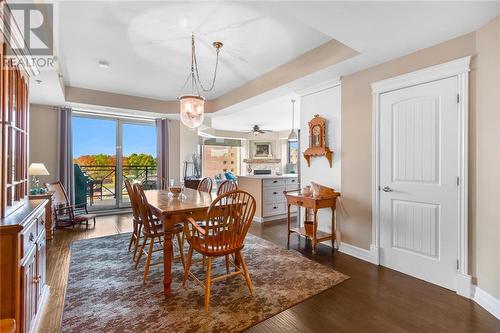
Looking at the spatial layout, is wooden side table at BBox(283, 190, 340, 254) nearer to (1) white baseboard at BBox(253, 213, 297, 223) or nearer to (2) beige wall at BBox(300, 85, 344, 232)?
(2) beige wall at BBox(300, 85, 344, 232)

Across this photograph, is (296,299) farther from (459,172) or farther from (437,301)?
(459,172)

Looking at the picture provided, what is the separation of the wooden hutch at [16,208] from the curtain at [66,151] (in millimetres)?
3280

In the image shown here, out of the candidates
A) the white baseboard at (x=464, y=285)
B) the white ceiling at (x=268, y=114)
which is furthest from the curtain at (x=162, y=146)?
the white baseboard at (x=464, y=285)

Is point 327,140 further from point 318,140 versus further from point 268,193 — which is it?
point 268,193

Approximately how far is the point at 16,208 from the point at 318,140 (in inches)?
131

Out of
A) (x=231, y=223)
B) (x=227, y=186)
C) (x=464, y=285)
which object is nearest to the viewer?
(x=231, y=223)

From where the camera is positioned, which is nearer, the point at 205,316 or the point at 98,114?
the point at 205,316

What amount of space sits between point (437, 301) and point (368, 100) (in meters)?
2.16

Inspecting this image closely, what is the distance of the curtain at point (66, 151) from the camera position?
5.07m

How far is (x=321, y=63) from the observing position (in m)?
3.12

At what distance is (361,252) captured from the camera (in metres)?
3.17

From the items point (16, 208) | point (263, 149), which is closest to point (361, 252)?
point (16, 208)

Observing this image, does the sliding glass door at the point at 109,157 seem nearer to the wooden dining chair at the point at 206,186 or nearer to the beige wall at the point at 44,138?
the beige wall at the point at 44,138

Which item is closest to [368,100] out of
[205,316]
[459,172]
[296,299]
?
[459,172]
